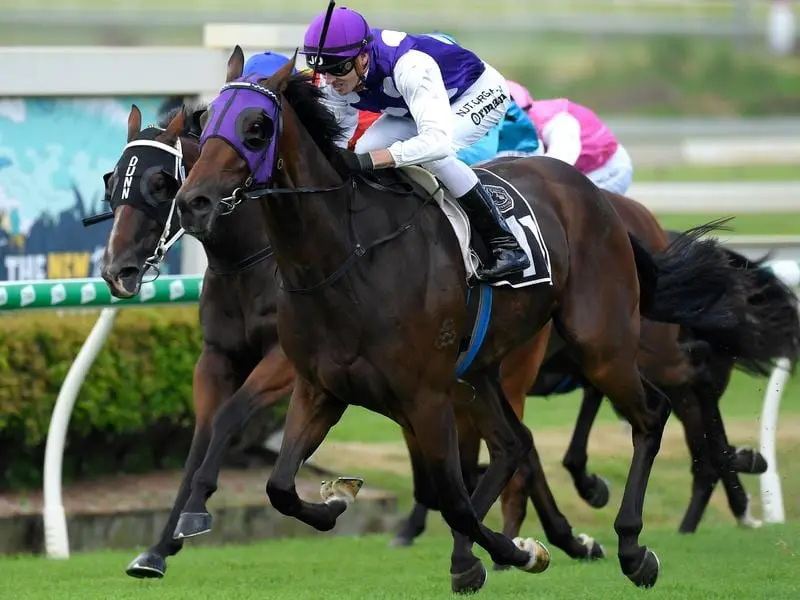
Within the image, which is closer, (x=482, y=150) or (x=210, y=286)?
(x=210, y=286)

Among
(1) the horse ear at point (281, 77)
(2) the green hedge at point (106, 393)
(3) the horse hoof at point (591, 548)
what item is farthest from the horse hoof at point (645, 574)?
(2) the green hedge at point (106, 393)

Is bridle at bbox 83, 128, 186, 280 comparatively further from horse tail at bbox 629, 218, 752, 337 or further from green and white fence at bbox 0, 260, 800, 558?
horse tail at bbox 629, 218, 752, 337

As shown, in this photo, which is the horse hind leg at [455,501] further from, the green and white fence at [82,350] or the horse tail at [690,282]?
the green and white fence at [82,350]

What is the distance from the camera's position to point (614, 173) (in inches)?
297

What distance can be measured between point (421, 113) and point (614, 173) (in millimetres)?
3039

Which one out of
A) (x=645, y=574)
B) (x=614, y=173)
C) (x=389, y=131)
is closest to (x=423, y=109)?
(x=389, y=131)

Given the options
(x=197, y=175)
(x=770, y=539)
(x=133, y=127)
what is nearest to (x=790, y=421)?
(x=770, y=539)

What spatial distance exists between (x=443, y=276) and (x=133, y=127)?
146cm

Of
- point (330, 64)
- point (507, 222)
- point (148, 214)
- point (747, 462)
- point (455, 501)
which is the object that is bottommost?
point (747, 462)

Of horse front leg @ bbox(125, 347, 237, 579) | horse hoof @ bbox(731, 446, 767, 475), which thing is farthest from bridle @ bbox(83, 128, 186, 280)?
horse hoof @ bbox(731, 446, 767, 475)

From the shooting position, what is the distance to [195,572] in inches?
224

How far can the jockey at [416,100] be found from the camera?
462 centimetres

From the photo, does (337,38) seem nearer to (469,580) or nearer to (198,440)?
(198,440)

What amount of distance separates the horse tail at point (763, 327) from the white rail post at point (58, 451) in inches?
102
